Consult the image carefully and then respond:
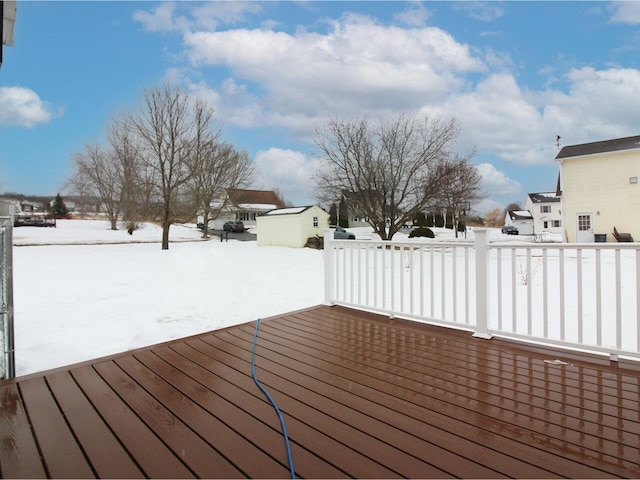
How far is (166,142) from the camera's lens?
1556 cm

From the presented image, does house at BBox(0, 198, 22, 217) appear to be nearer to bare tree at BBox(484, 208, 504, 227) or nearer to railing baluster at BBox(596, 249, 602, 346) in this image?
railing baluster at BBox(596, 249, 602, 346)

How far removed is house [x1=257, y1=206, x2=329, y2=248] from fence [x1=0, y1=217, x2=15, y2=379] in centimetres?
1418

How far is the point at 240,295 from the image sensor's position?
6.14 m

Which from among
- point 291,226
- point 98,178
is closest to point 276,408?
point 291,226

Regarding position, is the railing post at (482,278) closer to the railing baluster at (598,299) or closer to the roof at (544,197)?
the railing baluster at (598,299)

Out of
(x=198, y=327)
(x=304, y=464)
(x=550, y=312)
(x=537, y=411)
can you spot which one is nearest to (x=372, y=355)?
(x=537, y=411)

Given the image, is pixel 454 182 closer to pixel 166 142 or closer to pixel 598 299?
pixel 598 299

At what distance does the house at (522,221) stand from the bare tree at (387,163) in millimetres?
29620

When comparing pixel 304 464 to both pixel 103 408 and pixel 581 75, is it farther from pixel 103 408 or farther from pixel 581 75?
pixel 581 75

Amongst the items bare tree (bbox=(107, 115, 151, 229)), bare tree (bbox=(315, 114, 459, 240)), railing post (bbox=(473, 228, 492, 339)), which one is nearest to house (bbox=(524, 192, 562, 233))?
bare tree (bbox=(315, 114, 459, 240))

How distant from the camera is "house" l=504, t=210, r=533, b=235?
38.1m

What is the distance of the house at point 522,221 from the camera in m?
38.1

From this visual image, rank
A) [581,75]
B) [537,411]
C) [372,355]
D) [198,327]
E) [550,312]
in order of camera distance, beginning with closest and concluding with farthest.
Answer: [537,411] < [372,355] < [198,327] < [550,312] < [581,75]

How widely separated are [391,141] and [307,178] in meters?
3.95
